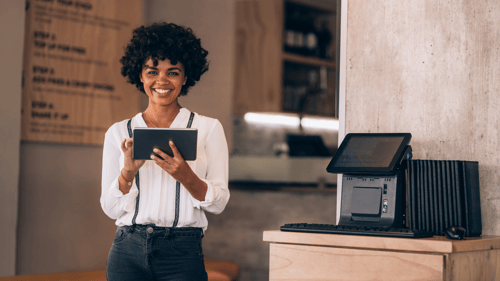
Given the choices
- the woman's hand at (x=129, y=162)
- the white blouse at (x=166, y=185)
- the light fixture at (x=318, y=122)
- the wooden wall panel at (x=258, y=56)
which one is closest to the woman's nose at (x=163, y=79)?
the white blouse at (x=166, y=185)

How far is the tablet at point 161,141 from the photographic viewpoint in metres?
1.44

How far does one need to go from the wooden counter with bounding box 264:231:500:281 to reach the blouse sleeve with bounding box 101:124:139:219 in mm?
400

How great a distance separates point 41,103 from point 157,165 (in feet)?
6.08

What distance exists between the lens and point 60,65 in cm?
326

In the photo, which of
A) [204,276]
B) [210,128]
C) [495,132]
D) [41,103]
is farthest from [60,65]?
[495,132]

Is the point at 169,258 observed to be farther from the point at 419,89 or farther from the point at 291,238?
the point at 419,89

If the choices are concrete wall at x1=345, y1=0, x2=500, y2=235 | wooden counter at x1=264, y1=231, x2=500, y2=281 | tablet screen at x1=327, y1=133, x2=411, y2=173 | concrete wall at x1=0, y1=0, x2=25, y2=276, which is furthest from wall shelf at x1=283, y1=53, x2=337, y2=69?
wooden counter at x1=264, y1=231, x2=500, y2=281

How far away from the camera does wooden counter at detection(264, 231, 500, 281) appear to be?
1.35m

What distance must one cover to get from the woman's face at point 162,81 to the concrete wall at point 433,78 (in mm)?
698

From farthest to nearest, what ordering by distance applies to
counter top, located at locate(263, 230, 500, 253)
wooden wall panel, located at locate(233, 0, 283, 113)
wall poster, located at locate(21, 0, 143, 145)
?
wooden wall panel, located at locate(233, 0, 283, 113), wall poster, located at locate(21, 0, 143, 145), counter top, located at locate(263, 230, 500, 253)

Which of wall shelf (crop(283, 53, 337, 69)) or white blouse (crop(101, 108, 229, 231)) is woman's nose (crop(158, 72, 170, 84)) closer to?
white blouse (crop(101, 108, 229, 231))

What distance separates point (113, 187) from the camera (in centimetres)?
151

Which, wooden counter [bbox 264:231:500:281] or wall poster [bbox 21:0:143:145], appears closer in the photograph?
wooden counter [bbox 264:231:500:281]

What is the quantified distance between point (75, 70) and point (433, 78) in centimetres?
224
